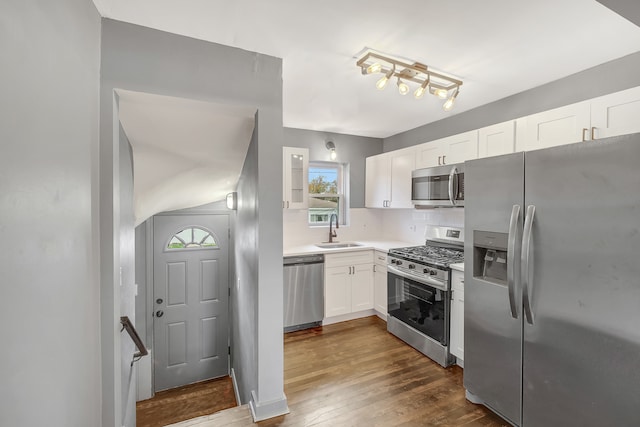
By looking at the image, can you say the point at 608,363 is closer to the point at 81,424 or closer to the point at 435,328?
the point at 435,328

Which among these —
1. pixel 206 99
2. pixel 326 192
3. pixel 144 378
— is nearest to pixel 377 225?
pixel 326 192

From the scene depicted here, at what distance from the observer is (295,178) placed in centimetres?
362

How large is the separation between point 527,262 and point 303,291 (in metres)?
2.35

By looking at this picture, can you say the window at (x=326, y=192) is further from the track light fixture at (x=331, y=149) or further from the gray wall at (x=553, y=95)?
the gray wall at (x=553, y=95)

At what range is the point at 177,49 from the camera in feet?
5.56

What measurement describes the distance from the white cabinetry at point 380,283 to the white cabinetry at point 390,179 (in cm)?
75

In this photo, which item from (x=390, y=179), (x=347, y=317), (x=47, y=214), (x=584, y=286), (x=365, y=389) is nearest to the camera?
(x=47, y=214)

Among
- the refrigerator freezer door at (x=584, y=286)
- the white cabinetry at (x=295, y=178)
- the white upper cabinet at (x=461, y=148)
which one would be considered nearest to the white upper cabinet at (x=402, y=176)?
the white upper cabinet at (x=461, y=148)

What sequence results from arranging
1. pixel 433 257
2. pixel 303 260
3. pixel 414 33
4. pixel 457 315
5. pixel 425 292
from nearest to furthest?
pixel 414 33, pixel 457 315, pixel 425 292, pixel 433 257, pixel 303 260

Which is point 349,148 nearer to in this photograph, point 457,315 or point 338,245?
point 338,245

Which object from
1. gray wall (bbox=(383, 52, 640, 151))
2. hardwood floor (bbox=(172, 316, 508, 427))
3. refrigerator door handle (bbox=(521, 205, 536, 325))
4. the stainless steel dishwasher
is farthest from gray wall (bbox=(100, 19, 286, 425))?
gray wall (bbox=(383, 52, 640, 151))

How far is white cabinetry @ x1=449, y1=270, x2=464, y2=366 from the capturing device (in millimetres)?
2502

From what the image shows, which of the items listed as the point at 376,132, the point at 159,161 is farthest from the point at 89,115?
the point at 376,132

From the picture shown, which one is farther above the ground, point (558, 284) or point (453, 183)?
point (453, 183)
